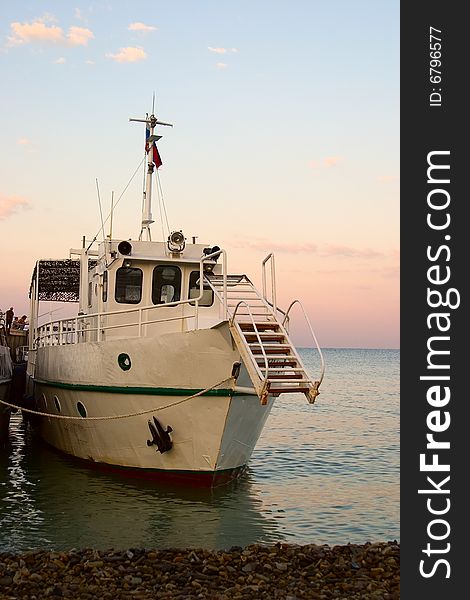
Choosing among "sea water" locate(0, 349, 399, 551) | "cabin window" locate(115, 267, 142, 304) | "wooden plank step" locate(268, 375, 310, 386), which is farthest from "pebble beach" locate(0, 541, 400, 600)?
"cabin window" locate(115, 267, 142, 304)

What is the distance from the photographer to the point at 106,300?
48.0 ft

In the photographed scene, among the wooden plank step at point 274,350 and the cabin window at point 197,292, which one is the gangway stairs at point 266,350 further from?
the cabin window at point 197,292

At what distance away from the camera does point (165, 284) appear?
14.7m

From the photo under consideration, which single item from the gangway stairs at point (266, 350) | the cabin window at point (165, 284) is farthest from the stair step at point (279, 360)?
the cabin window at point (165, 284)

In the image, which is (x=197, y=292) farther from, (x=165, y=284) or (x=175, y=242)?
(x=175, y=242)

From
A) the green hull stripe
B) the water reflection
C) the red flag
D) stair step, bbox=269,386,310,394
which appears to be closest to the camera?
the water reflection

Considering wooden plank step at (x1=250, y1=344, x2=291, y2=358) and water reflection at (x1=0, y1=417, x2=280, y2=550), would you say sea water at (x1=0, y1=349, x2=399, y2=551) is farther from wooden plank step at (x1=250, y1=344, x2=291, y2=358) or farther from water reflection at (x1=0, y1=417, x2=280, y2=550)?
wooden plank step at (x1=250, y1=344, x2=291, y2=358)

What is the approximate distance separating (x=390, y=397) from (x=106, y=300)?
39.7m

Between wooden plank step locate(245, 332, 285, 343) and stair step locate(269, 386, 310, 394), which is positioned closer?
stair step locate(269, 386, 310, 394)

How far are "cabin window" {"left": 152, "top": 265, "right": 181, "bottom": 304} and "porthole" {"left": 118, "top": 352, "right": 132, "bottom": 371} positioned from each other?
190 cm

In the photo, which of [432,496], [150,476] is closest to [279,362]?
[150,476]

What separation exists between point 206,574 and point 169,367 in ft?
15.8

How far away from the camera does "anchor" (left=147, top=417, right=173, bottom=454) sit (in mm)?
12453

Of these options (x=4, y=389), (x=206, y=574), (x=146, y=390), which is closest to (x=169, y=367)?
(x=146, y=390)
